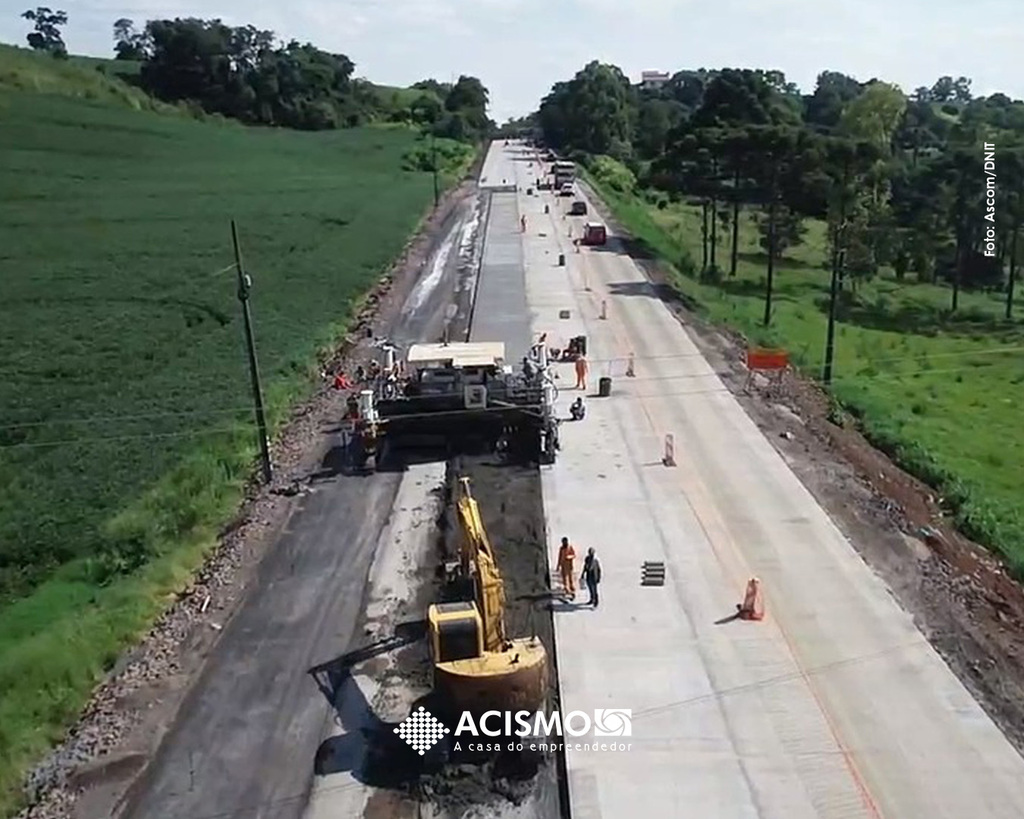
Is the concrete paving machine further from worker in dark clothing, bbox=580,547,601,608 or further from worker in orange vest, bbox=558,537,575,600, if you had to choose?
worker in dark clothing, bbox=580,547,601,608

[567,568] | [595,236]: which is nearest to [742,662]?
[567,568]

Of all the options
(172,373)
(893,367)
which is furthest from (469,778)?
(893,367)

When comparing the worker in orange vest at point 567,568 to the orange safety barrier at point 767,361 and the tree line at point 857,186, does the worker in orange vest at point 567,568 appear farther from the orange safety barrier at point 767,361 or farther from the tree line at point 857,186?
the tree line at point 857,186

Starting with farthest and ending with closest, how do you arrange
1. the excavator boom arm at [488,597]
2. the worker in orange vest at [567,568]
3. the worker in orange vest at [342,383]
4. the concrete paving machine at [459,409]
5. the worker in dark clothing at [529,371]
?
1. the worker in orange vest at [342,383]
2. the worker in dark clothing at [529,371]
3. the concrete paving machine at [459,409]
4. the worker in orange vest at [567,568]
5. the excavator boom arm at [488,597]

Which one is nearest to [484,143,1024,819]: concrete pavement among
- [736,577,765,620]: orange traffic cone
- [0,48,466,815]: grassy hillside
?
[736,577,765,620]: orange traffic cone

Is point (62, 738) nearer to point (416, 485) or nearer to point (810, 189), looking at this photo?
point (416, 485)

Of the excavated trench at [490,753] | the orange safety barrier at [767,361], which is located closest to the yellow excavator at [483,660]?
the excavated trench at [490,753]
